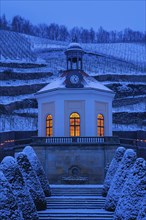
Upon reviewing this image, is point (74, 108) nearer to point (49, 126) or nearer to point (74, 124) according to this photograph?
point (74, 124)

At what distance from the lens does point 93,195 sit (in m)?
20.9

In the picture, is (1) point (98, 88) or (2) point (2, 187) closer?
(2) point (2, 187)

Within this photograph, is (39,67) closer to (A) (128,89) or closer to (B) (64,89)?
(A) (128,89)

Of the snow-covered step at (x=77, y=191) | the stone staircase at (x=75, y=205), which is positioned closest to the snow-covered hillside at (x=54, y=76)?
the snow-covered step at (x=77, y=191)

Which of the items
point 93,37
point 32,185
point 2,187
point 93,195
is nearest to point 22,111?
point 93,195

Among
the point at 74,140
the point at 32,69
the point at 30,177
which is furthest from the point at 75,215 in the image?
the point at 32,69

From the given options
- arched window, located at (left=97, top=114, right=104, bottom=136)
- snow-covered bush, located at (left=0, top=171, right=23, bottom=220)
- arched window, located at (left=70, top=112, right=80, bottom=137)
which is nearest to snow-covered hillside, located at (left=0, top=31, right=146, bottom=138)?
arched window, located at (left=70, top=112, right=80, bottom=137)

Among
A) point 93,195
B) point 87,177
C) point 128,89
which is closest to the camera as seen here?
point 93,195

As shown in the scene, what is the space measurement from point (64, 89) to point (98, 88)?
3020 millimetres

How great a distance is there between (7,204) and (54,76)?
231 feet

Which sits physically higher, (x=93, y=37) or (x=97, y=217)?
(x=93, y=37)

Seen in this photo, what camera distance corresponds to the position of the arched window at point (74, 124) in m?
32.4

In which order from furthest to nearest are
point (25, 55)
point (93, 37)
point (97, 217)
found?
point (93, 37)
point (25, 55)
point (97, 217)

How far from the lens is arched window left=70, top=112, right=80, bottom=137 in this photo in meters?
32.4
